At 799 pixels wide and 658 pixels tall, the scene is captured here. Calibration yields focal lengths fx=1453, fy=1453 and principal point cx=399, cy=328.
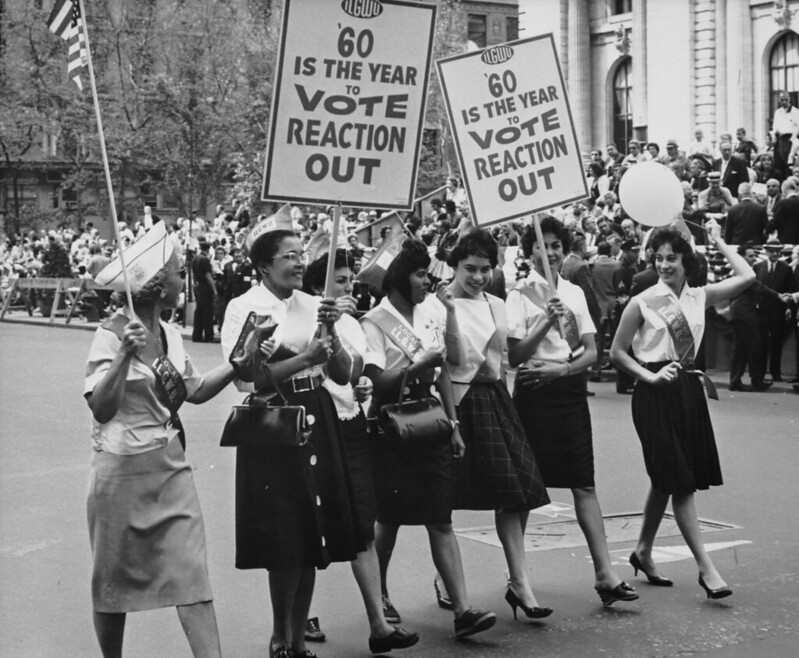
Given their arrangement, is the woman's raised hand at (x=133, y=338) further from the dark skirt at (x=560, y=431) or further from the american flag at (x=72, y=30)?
the dark skirt at (x=560, y=431)

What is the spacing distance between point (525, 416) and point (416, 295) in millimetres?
1000

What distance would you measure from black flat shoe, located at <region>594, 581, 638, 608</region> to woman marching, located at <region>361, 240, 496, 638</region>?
2.71 feet

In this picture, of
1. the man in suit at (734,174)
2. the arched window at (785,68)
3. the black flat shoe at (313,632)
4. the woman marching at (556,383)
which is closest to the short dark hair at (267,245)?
the woman marching at (556,383)

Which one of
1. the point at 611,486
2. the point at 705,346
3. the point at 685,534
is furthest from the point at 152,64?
the point at 685,534

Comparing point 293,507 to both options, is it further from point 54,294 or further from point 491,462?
point 54,294

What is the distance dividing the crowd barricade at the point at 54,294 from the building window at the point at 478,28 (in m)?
38.9

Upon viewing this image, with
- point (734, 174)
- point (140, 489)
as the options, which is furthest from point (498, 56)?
point (734, 174)

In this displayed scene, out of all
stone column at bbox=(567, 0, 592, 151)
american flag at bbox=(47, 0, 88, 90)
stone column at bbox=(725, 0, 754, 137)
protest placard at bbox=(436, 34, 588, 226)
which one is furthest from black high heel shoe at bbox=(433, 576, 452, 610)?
stone column at bbox=(567, 0, 592, 151)

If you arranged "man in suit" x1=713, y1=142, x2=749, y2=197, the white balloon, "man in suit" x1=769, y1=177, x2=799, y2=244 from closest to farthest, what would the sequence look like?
the white balloon → "man in suit" x1=769, y1=177, x2=799, y2=244 → "man in suit" x1=713, y1=142, x2=749, y2=197

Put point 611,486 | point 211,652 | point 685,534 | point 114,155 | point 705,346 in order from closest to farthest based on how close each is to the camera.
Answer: point 211,652
point 685,534
point 611,486
point 705,346
point 114,155

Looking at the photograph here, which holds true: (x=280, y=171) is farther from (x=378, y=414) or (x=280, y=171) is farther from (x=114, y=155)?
(x=114, y=155)

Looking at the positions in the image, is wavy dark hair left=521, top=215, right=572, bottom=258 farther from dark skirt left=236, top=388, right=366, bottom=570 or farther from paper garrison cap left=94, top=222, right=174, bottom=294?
paper garrison cap left=94, top=222, right=174, bottom=294

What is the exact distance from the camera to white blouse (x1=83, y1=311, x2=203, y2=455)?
16.6 ft

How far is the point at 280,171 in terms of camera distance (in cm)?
627
